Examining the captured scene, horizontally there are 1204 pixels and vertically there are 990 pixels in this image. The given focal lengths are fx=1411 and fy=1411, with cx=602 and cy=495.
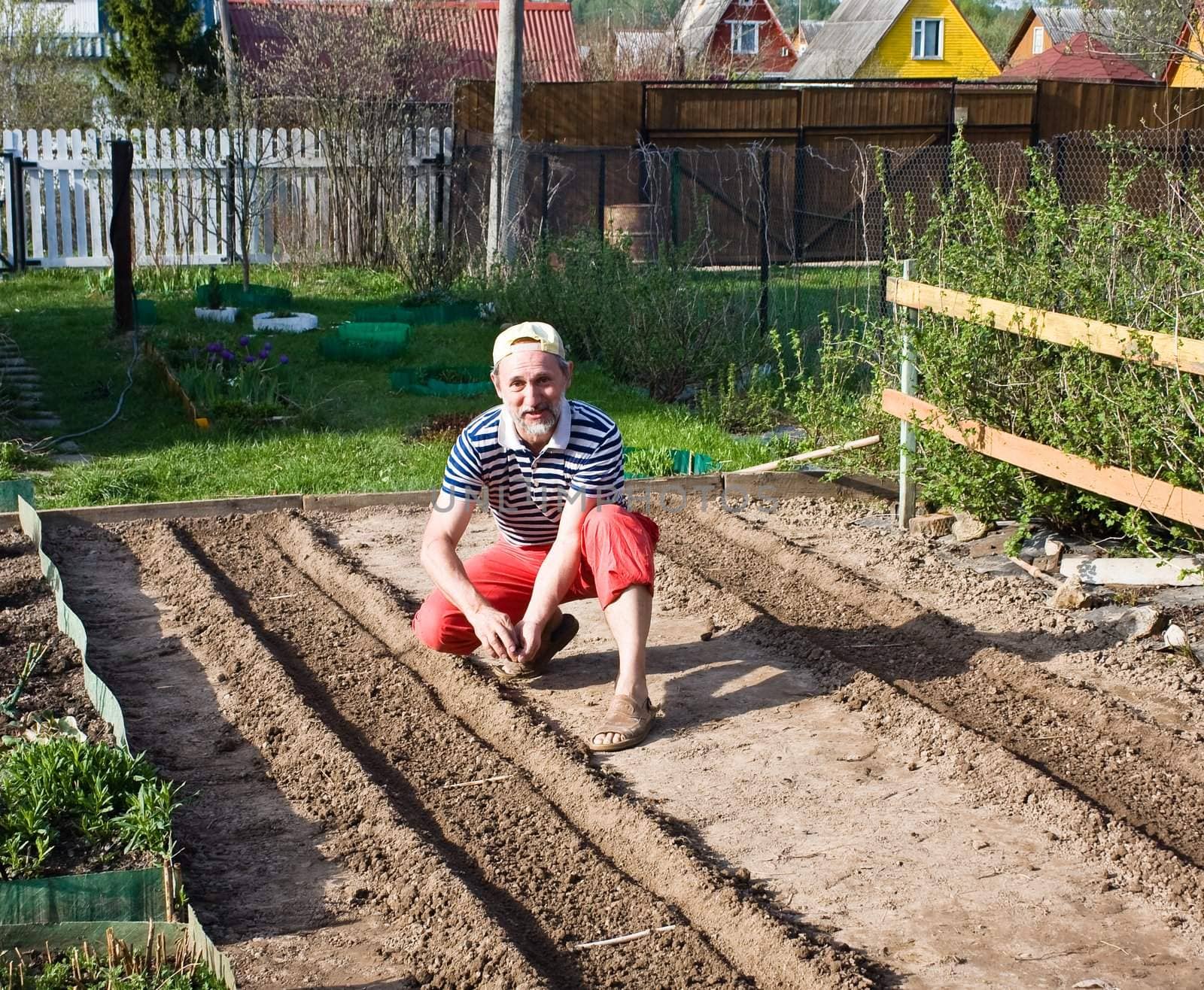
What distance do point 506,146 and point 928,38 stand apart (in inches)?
1404

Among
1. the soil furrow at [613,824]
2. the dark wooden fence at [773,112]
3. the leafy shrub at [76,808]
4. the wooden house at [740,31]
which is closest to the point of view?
the soil furrow at [613,824]

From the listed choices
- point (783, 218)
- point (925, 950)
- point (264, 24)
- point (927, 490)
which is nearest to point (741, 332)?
point (927, 490)

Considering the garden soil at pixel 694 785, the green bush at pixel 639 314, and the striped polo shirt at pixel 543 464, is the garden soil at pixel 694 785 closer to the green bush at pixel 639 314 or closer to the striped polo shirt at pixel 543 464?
the striped polo shirt at pixel 543 464

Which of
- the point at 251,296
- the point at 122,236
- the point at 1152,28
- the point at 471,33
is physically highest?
the point at 471,33

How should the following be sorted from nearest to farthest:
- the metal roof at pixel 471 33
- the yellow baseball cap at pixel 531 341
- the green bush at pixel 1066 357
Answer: the yellow baseball cap at pixel 531 341, the green bush at pixel 1066 357, the metal roof at pixel 471 33

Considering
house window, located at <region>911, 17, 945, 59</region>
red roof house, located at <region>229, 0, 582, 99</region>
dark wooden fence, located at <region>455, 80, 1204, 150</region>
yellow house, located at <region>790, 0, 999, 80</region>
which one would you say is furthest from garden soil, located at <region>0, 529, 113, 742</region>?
house window, located at <region>911, 17, 945, 59</region>

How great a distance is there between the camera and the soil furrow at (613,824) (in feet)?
10.2

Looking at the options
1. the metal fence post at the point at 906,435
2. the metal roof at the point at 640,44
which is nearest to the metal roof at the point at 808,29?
the metal roof at the point at 640,44

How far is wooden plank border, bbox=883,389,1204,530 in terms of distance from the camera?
5176 millimetres

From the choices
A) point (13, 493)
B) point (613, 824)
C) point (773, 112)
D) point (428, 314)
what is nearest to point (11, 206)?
point (428, 314)

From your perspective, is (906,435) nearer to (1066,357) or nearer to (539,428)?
(1066,357)

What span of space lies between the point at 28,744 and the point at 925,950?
8.66ft

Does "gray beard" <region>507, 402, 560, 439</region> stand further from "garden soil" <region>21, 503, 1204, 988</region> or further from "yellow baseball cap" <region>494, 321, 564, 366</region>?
"garden soil" <region>21, 503, 1204, 988</region>

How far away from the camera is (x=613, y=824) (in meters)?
3.84
